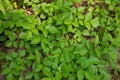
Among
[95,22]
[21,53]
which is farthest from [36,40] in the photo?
[95,22]

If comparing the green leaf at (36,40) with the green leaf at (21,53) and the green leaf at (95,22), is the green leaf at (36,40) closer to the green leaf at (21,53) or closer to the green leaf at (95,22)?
the green leaf at (21,53)

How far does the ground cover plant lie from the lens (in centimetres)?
237

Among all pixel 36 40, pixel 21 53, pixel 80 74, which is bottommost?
pixel 80 74

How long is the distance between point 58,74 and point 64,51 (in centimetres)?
27

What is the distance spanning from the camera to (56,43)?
2584 millimetres

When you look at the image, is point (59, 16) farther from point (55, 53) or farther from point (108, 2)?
point (108, 2)

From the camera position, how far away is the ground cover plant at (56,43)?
2.37 m

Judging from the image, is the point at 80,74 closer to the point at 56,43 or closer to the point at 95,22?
the point at 56,43

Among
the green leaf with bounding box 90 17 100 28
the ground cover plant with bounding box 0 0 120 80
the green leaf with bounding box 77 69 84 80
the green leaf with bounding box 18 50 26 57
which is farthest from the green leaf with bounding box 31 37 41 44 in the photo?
the green leaf with bounding box 90 17 100 28

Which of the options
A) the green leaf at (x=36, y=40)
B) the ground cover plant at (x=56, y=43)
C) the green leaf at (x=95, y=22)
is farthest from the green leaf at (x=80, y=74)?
the green leaf at (x=95, y=22)

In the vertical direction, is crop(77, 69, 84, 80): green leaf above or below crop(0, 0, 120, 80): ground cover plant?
below

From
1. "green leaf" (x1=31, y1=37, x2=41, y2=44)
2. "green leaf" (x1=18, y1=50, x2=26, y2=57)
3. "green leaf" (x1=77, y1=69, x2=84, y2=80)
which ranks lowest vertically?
"green leaf" (x1=77, y1=69, x2=84, y2=80)

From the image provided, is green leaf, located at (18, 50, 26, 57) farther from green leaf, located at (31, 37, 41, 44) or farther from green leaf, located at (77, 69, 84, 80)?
green leaf, located at (77, 69, 84, 80)

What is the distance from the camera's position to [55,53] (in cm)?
245
